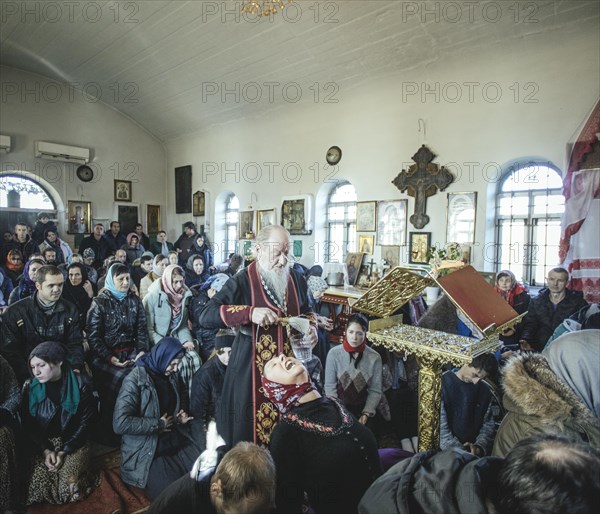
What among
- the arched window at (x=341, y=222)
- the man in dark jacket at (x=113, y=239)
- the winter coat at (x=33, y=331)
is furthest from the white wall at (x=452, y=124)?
the winter coat at (x=33, y=331)

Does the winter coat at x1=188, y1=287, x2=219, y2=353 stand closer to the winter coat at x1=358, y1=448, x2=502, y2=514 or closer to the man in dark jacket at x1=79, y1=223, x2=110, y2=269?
the winter coat at x1=358, y1=448, x2=502, y2=514

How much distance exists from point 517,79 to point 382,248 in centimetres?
358

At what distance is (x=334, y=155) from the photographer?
345 inches

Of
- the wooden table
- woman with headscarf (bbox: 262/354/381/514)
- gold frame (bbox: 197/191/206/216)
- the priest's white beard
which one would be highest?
gold frame (bbox: 197/191/206/216)

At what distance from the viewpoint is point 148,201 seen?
525 inches

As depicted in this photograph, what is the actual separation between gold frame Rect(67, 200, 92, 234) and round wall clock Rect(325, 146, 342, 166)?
302 inches

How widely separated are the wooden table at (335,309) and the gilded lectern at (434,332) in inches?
190

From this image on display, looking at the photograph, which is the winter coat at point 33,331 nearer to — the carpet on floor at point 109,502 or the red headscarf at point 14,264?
the carpet on floor at point 109,502

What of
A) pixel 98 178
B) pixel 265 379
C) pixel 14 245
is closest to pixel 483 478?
pixel 265 379

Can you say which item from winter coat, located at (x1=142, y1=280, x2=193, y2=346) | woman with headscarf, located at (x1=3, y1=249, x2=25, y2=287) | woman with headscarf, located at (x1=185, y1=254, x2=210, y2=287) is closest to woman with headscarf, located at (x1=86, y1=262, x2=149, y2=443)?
winter coat, located at (x1=142, y1=280, x2=193, y2=346)

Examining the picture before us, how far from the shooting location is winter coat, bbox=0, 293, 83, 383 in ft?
10.6

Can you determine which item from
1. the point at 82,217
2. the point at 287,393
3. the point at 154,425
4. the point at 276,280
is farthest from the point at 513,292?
the point at 82,217

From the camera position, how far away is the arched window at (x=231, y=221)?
1184 cm

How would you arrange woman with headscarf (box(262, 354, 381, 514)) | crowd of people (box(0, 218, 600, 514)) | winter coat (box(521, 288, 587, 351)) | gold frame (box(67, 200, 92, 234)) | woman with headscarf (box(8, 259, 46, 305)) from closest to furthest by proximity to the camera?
crowd of people (box(0, 218, 600, 514))
woman with headscarf (box(262, 354, 381, 514))
winter coat (box(521, 288, 587, 351))
woman with headscarf (box(8, 259, 46, 305))
gold frame (box(67, 200, 92, 234))
